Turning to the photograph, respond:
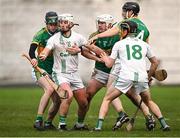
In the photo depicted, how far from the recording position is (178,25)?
56.2m

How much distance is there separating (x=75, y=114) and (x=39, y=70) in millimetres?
5399

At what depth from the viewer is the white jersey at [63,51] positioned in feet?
59.3

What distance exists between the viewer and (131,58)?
17.5 metres

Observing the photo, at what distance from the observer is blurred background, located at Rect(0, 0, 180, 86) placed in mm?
55438

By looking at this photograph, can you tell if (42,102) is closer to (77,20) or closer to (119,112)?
(119,112)

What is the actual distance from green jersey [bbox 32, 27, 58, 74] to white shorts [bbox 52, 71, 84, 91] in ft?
1.76

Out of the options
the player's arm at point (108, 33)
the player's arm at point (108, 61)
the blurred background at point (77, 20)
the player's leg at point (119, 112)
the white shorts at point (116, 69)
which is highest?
the player's arm at point (108, 33)

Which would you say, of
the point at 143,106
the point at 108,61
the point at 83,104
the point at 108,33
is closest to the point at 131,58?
the point at 108,61

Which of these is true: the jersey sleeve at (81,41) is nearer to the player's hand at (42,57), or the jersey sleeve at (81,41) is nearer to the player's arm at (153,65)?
the player's hand at (42,57)

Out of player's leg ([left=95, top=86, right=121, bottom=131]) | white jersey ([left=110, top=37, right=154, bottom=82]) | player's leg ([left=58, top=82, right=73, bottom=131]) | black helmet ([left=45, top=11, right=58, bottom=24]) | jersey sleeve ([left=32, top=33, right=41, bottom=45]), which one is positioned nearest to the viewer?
white jersey ([left=110, top=37, right=154, bottom=82])

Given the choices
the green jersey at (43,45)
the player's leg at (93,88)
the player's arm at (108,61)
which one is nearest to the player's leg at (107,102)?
the player's arm at (108,61)

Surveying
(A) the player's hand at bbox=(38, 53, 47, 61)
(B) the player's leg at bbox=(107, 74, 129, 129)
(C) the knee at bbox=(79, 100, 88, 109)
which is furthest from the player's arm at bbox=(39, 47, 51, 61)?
(B) the player's leg at bbox=(107, 74, 129, 129)

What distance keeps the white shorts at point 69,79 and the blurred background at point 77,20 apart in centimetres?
3677

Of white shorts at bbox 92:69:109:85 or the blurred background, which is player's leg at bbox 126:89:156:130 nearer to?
white shorts at bbox 92:69:109:85
